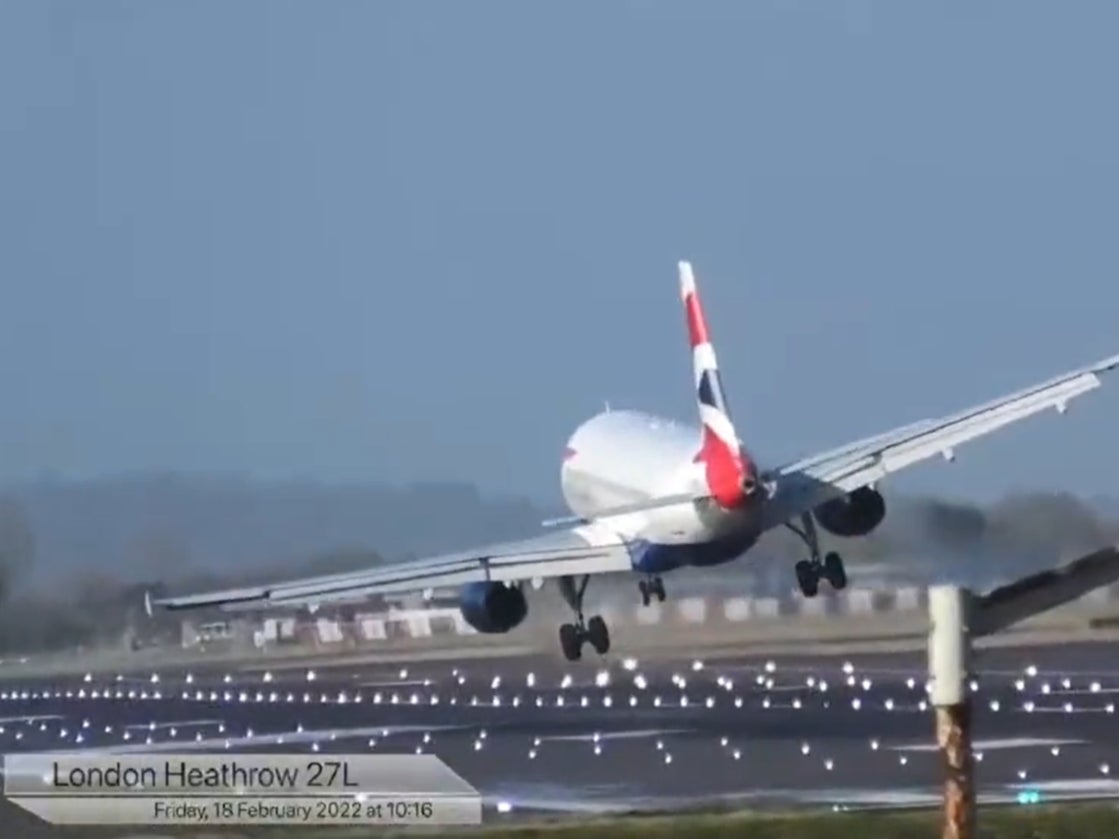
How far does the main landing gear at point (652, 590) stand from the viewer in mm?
73250

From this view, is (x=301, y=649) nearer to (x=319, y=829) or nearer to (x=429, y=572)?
(x=429, y=572)

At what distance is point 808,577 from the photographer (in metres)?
70.1

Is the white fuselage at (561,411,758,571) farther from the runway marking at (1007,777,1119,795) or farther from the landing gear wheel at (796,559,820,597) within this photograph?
the runway marking at (1007,777,1119,795)

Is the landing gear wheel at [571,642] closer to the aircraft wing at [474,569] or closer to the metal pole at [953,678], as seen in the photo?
the aircraft wing at [474,569]

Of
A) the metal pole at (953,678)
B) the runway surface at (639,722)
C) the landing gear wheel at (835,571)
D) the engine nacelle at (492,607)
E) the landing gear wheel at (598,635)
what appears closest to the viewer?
the metal pole at (953,678)

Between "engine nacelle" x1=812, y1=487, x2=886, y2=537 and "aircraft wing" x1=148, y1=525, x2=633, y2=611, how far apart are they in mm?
5758

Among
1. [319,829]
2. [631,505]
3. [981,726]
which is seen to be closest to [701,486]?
[631,505]

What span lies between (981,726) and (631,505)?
59.5ft

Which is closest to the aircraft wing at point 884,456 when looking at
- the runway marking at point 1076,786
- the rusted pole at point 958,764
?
the runway marking at point 1076,786

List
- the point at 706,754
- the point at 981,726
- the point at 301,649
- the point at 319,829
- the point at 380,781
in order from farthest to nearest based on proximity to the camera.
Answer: the point at 301,649 < the point at 981,726 < the point at 706,754 < the point at 380,781 < the point at 319,829

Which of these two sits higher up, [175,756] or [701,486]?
[701,486]

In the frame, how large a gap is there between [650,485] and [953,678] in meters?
60.5

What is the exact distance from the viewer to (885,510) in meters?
70.4

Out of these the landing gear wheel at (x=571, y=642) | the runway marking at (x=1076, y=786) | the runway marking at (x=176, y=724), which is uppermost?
the landing gear wheel at (x=571, y=642)
